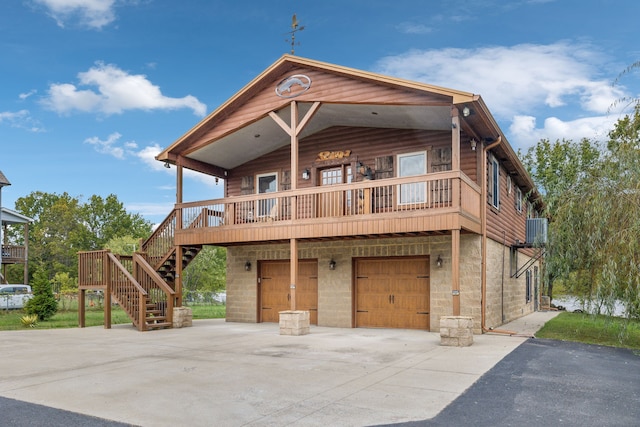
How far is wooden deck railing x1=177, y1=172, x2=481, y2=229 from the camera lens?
11.6 metres

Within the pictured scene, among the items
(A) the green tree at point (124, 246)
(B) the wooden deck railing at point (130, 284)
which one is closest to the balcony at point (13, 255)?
(A) the green tree at point (124, 246)

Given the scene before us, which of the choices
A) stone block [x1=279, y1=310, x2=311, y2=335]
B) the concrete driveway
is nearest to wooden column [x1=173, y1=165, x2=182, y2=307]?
the concrete driveway

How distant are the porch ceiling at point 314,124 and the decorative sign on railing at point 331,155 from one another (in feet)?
2.50

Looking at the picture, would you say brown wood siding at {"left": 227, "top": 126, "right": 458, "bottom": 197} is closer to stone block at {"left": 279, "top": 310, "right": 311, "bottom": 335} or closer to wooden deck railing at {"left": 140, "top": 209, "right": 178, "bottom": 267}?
wooden deck railing at {"left": 140, "top": 209, "right": 178, "bottom": 267}

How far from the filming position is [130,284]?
1422 centimetres

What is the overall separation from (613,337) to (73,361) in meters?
11.7

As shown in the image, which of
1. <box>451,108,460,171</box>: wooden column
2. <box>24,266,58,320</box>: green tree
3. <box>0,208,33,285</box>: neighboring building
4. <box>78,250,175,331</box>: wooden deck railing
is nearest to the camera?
<box>451,108,460,171</box>: wooden column

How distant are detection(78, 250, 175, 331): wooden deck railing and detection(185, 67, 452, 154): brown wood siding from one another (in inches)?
152

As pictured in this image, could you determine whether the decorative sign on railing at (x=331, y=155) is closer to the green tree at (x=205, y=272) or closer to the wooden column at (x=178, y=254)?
the wooden column at (x=178, y=254)

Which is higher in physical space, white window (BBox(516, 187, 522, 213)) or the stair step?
white window (BBox(516, 187, 522, 213))

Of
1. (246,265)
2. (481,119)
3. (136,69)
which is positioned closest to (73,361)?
(246,265)

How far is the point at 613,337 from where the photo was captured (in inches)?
485

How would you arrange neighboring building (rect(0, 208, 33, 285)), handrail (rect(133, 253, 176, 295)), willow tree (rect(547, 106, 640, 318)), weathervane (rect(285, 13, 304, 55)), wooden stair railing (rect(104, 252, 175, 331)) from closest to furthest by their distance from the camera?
1. willow tree (rect(547, 106, 640, 318))
2. wooden stair railing (rect(104, 252, 175, 331))
3. handrail (rect(133, 253, 176, 295))
4. weathervane (rect(285, 13, 304, 55))
5. neighboring building (rect(0, 208, 33, 285))

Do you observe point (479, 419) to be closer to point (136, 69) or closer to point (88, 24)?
point (88, 24)
